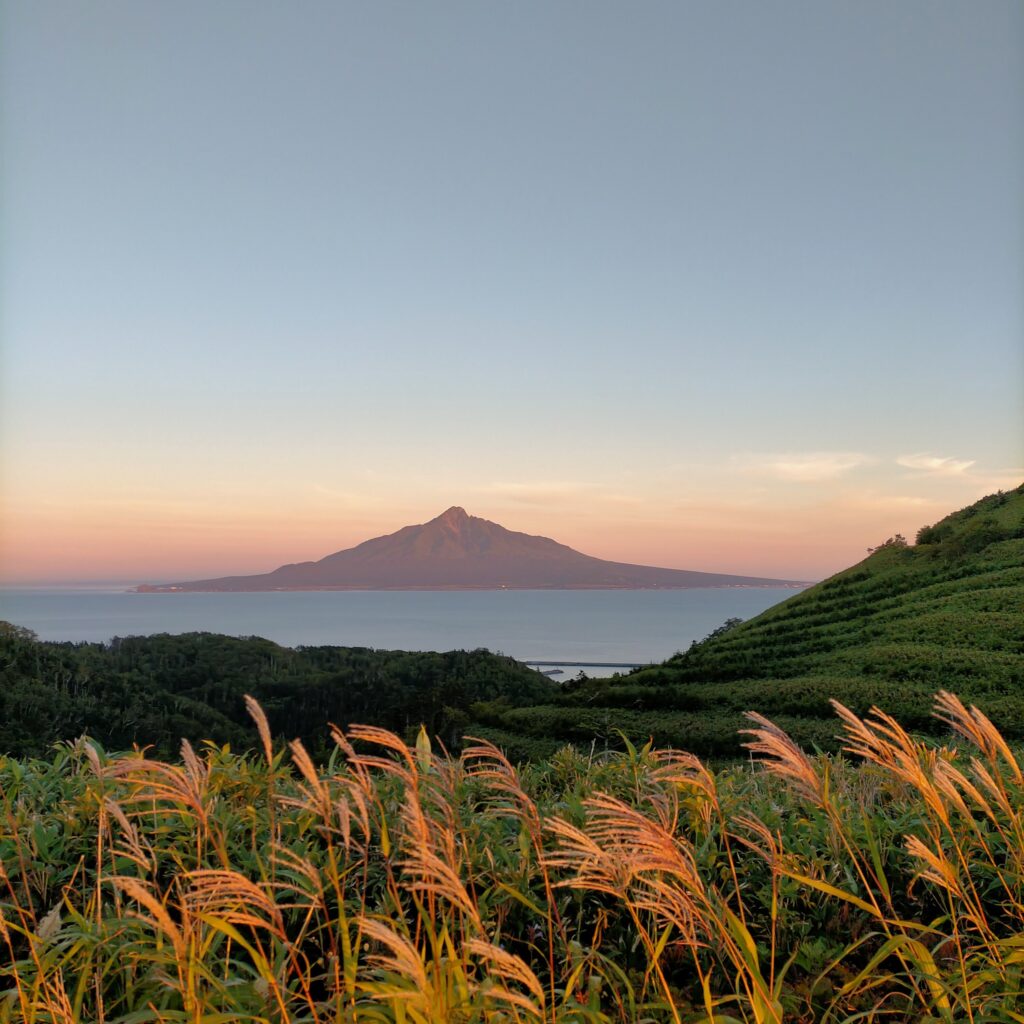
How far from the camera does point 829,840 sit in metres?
2.58

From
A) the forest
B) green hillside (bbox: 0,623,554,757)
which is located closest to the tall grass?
the forest

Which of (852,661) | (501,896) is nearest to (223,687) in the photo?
(852,661)

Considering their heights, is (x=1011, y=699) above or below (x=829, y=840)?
below

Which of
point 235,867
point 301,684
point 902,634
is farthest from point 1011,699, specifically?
point 301,684

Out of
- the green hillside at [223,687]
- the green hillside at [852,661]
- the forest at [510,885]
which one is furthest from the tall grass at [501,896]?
the green hillside at [223,687]

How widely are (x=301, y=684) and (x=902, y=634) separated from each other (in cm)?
1948

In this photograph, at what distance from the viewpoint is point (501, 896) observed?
231 centimetres

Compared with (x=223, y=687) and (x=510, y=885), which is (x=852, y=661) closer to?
(x=510, y=885)

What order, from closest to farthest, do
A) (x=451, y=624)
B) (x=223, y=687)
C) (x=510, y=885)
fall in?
(x=510, y=885), (x=223, y=687), (x=451, y=624)

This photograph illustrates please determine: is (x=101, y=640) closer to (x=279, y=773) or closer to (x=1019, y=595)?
(x=1019, y=595)

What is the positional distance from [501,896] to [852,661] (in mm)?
18181

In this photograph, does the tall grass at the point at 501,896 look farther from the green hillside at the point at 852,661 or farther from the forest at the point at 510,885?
the green hillside at the point at 852,661

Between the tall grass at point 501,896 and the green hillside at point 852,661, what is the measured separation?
1025cm

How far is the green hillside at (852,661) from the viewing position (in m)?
15.7
